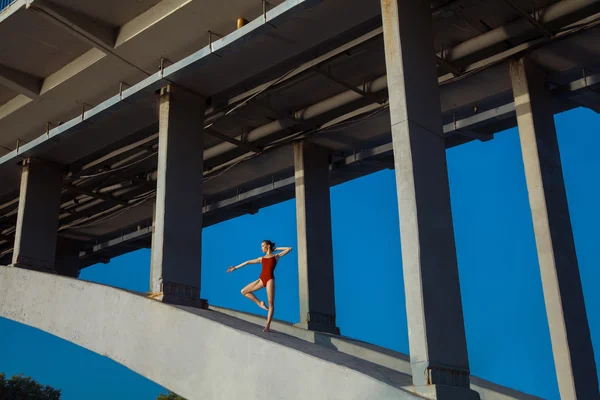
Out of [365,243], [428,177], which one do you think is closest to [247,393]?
[428,177]

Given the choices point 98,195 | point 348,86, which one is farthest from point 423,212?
point 98,195

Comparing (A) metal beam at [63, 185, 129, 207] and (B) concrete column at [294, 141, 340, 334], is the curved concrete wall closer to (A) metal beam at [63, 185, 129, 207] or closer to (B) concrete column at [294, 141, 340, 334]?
(B) concrete column at [294, 141, 340, 334]

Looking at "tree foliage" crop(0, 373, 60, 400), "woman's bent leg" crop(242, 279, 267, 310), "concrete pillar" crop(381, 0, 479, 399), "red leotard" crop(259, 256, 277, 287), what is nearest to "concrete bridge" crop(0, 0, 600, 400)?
"concrete pillar" crop(381, 0, 479, 399)

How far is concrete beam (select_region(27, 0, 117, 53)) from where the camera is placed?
1406cm

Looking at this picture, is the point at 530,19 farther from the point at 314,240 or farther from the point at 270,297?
the point at 314,240

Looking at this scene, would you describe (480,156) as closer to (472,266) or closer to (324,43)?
(472,266)

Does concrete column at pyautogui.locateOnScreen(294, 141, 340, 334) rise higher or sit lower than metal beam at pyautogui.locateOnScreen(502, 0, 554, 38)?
lower

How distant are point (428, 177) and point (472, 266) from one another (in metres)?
132

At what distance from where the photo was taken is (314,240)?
1883 cm

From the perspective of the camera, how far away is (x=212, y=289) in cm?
15488

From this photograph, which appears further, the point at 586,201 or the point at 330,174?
the point at 586,201

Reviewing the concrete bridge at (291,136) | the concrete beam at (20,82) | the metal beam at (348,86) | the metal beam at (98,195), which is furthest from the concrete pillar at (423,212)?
the metal beam at (98,195)

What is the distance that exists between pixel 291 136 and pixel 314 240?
2744mm

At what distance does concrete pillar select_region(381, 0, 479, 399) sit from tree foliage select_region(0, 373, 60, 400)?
41.8 meters
